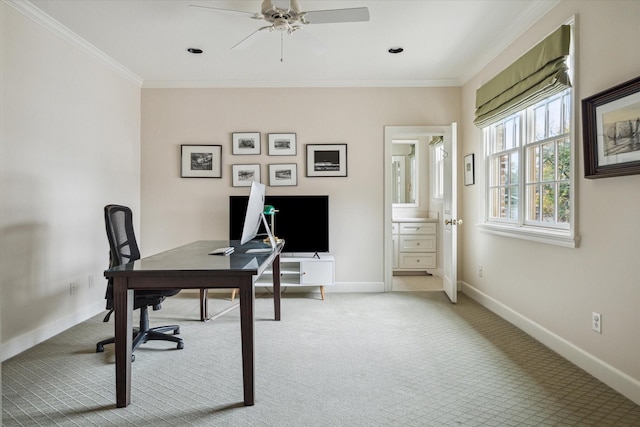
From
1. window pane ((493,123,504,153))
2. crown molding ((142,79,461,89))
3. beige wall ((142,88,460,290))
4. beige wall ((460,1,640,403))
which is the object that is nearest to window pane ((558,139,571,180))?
beige wall ((460,1,640,403))

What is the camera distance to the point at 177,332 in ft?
10.5

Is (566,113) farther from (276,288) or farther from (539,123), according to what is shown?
(276,288)

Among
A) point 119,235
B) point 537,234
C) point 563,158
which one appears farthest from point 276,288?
point 563,158

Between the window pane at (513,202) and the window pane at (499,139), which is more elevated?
the window pane at (499,139)

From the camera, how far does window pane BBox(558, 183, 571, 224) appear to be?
9.48 feet

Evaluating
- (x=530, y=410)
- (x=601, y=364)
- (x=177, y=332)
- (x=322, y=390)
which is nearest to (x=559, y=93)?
(x=601, y=364)

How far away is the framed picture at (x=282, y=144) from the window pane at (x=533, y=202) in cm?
255

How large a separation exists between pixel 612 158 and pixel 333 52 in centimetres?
254

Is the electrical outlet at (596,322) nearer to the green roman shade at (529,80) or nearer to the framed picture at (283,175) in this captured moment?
the green roman shade at (529,80)

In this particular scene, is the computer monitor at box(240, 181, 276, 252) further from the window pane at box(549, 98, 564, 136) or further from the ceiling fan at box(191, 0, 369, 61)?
the window pane at box(549, 98, 564, 136)

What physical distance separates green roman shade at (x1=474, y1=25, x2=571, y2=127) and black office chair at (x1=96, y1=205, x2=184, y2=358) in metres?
2.93

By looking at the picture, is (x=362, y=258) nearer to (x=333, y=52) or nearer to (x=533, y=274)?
(x=533, y=274)

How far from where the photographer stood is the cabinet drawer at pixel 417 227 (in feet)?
19.2

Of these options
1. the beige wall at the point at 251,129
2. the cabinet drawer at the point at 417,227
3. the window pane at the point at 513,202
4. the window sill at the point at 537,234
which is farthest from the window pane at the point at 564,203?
the cabinet drawer at the point at 417,227
